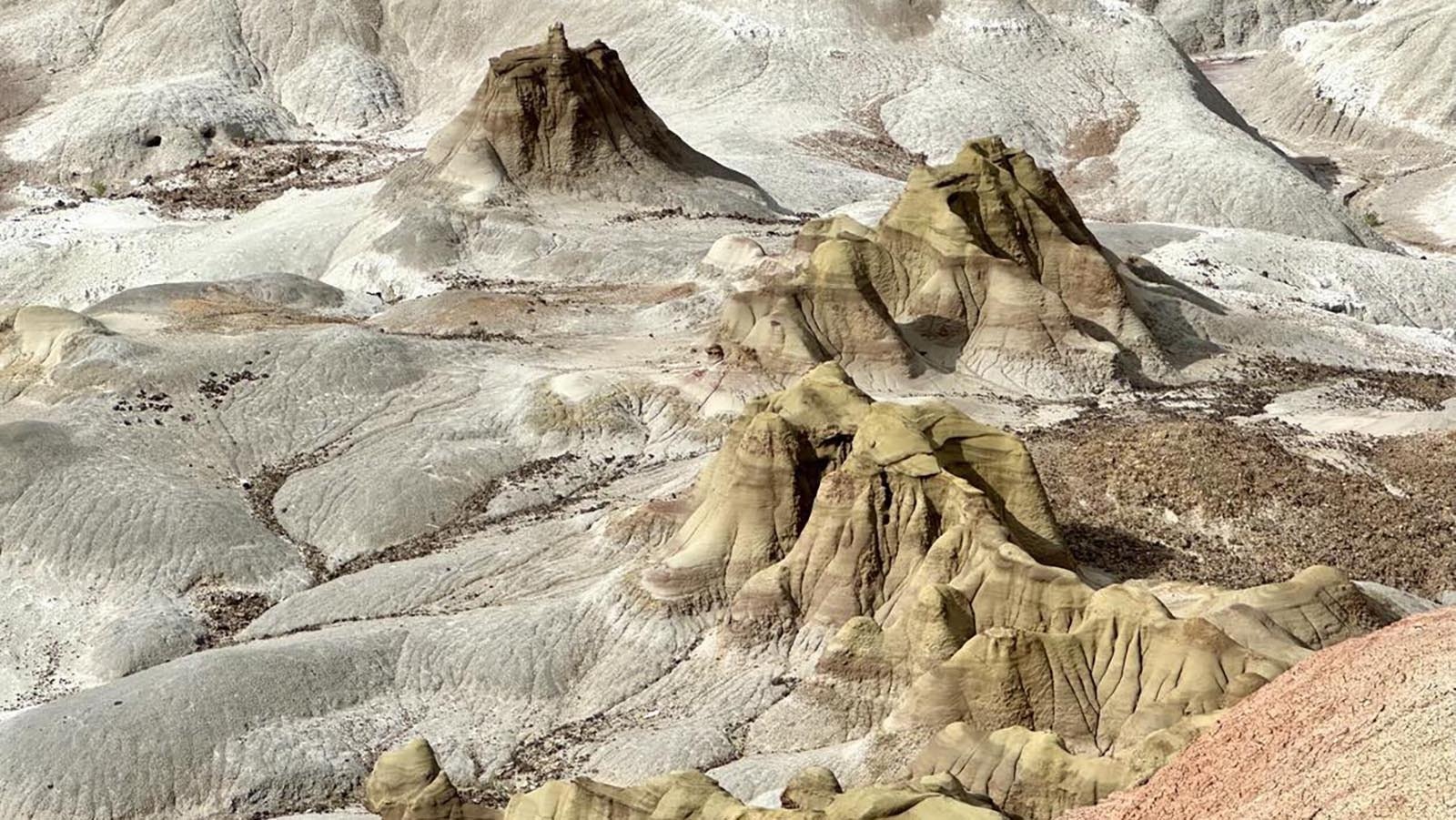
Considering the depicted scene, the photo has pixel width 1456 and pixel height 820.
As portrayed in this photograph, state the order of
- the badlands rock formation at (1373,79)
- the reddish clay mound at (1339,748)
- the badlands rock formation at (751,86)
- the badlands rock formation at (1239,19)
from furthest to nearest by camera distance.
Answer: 1. the badlands rock formation at (1239,19)
2. the badlands rock formation at (1373,79)
3. the badlands rock formation at (751,86)
4. the reddish clay mound at (1339,748)

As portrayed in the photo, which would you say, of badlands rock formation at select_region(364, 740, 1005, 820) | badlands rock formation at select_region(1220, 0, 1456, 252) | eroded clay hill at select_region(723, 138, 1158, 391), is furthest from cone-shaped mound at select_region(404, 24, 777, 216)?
badlands rock formation at select_region(364, 740, 1005, 820)

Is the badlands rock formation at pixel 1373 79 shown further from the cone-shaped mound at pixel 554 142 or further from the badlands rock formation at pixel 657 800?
the badlands rock formation at pixel 657 800

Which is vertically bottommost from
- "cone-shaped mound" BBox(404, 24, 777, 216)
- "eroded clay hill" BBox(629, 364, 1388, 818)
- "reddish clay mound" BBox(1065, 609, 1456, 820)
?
"cone-shaped mound" BBox(404, 24, 777, 216)

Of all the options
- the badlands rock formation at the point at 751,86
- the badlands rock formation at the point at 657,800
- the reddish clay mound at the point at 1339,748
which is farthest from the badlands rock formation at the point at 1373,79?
the reddish clay mound at the point at 1339,748

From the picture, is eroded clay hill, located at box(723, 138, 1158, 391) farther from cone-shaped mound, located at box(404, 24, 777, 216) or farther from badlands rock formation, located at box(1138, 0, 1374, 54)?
badlands rock formation, located at box(1138, 0, 1374, 54)

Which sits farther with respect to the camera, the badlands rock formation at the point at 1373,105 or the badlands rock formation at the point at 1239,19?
the badlands rock formation at the point at 1239,19

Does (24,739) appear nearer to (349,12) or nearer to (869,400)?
(869,400)
